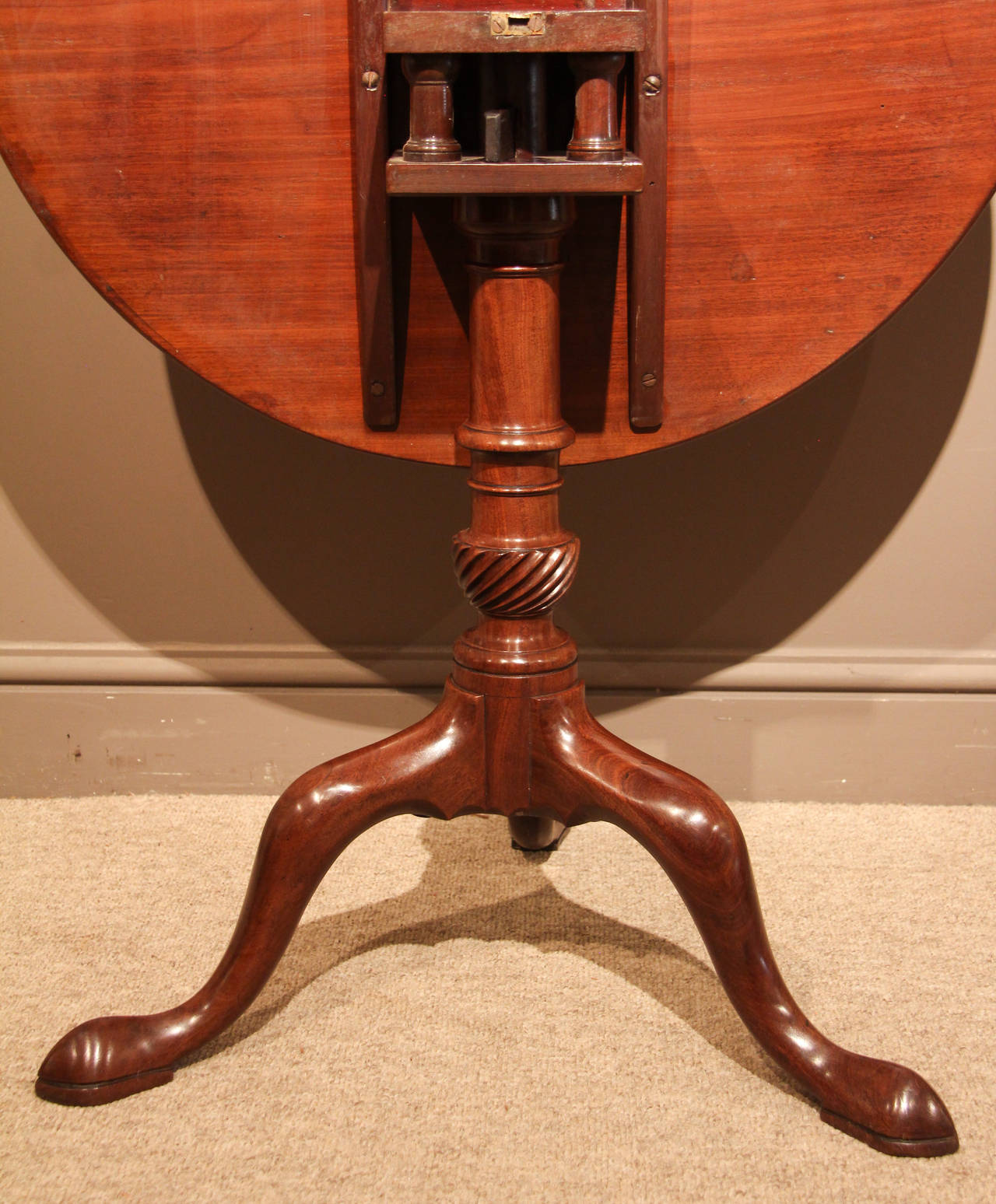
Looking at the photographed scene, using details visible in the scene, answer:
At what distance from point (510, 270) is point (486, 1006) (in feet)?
1.87

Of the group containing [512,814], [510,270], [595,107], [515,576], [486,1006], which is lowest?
[486,1006]

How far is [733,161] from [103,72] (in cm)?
44

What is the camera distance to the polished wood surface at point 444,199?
806mm

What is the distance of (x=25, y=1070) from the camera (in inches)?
35.3

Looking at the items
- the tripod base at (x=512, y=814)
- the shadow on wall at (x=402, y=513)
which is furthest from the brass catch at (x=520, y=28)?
the shadow on wall at (x=402, y=513)

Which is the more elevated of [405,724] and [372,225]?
[372,225]

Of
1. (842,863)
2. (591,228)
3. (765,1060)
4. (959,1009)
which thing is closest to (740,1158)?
(765,1060)

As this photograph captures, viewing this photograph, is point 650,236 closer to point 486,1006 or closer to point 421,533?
point 421,533

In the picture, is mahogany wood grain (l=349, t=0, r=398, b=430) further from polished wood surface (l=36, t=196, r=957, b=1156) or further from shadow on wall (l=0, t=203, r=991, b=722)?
shadow on wall (l=0, t=203, r=991, b=722)

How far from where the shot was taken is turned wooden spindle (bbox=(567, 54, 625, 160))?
716 millimetres

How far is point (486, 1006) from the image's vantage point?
3.16ft

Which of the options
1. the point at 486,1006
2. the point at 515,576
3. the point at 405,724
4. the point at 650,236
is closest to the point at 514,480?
the point at 515,576

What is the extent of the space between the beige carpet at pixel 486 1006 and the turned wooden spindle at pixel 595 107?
640 mm

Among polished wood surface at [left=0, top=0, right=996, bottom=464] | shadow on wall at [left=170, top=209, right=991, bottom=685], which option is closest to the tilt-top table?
polished wood surface at [left=0, top=0, right=996, bottom=464]
